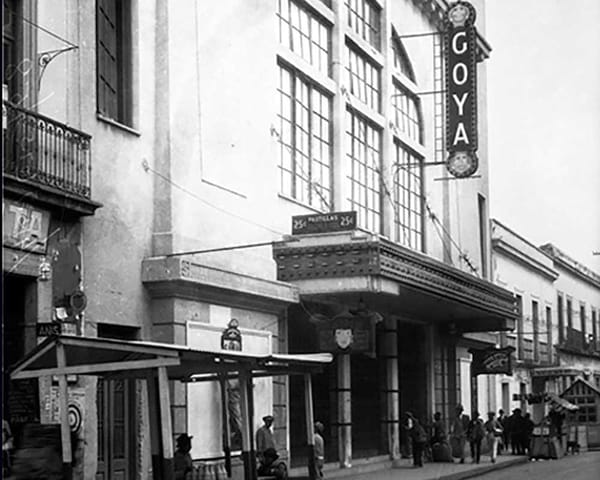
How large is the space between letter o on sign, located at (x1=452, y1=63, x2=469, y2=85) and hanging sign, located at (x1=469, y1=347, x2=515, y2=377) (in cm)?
820

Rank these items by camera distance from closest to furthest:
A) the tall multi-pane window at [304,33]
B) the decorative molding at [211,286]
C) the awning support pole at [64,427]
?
the awning support pole at [64,427] → the decorative molding at [211,286] → the tall multi-pane window at [304,33]

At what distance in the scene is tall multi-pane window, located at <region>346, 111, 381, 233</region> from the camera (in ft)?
88.3

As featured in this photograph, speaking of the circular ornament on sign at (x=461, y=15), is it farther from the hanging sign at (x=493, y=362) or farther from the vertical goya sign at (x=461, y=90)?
the hanging sign at (x=493, y=362)

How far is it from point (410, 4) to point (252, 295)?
41.7 feet

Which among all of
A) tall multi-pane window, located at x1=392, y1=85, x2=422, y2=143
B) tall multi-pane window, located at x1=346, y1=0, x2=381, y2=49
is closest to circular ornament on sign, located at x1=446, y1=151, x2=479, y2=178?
tall multi-pane window, located at x1=392, y1=85, x2=422, y2=143

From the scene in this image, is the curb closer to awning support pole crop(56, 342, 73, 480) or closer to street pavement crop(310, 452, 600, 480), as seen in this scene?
street pavement crop(310, 452, 600, 480)

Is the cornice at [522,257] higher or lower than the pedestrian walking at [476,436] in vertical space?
higher

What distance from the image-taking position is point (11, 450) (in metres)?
13.9

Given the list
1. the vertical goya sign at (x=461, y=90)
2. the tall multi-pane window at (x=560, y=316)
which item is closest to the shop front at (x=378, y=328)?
the vertical goya sign at (x=461, y=90)

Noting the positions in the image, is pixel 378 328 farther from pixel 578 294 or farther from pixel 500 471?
pixel 578 294

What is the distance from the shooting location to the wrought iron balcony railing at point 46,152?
1456 centimetres

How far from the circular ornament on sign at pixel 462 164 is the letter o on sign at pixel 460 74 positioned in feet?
5.50

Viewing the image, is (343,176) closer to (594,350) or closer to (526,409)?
(526,409)

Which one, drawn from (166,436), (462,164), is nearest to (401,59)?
(462,164)
